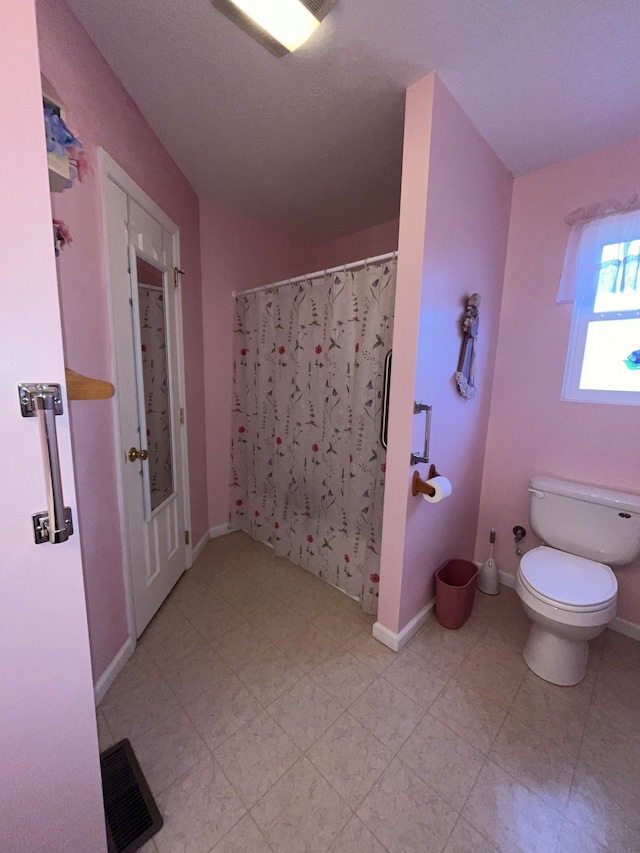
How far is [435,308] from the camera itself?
1413 mm

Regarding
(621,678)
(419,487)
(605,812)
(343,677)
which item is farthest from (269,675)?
(621,678)

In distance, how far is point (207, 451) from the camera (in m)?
2.46

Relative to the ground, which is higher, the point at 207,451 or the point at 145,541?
the point at 207,451

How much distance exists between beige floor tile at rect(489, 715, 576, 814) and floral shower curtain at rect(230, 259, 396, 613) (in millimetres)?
718

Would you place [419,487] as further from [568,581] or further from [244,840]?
[244,840]

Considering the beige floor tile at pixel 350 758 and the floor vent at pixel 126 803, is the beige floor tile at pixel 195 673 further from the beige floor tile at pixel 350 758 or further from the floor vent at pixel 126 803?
the beige floor tile at pixel 350 758

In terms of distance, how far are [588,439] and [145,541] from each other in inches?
92.1

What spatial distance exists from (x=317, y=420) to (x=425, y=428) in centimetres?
71

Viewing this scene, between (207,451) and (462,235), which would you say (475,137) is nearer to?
(462,235)

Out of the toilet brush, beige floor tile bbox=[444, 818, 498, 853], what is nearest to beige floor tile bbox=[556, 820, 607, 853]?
beige floor tile bbox=[444, 818, 498, 853]

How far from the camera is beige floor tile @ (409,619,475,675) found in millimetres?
1530

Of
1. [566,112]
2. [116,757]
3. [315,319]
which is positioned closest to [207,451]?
[315,319]

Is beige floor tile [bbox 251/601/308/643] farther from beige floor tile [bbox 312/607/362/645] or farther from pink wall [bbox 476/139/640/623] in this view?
pink wall [bbox 476/139/640/623]

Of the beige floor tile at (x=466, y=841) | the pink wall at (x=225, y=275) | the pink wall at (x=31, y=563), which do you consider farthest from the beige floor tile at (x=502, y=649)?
the pink wall at (x=225, y=275)
